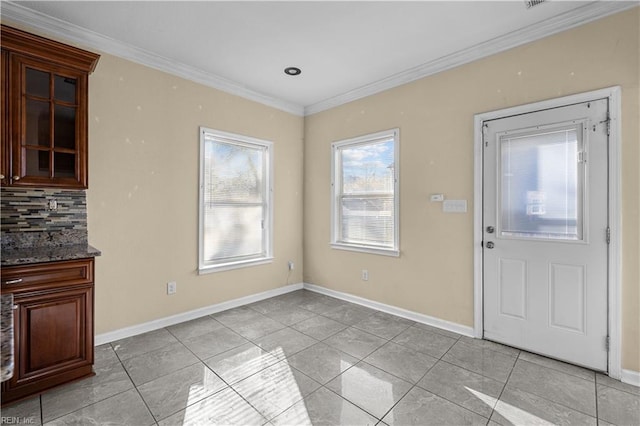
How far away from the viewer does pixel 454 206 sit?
309cm

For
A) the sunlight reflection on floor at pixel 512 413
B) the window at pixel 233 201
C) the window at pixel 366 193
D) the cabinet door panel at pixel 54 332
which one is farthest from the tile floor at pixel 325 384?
the window at pixel 366 193

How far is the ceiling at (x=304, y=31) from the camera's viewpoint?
2346mm

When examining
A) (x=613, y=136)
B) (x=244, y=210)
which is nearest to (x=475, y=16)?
(x=613, y=136)

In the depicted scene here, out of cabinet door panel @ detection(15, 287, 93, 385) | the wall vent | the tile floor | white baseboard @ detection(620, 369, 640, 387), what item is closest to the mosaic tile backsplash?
cabinet door panel @ detection(15, 287, 93, 385)

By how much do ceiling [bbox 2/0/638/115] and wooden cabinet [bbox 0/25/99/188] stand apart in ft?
1.46

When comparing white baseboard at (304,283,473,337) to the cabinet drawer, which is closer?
→ the cabinet drawer

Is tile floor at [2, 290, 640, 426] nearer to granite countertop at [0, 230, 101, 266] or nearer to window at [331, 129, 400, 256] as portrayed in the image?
granite countertop at [0, 230, 101, 266]

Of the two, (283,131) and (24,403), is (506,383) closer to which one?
(24,403)

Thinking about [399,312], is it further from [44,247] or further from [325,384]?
[44,247]

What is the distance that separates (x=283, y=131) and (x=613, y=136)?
11.4ft

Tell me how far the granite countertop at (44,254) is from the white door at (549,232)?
3.38m

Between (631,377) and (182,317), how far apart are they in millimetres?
3924

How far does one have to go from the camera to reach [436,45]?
2.88 m

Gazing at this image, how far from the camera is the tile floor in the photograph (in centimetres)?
185
